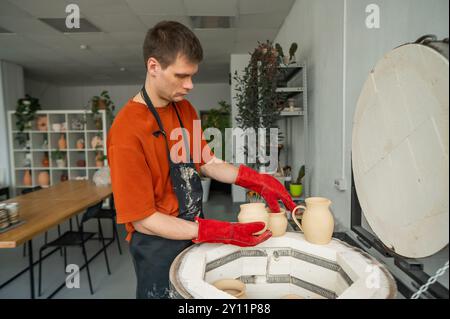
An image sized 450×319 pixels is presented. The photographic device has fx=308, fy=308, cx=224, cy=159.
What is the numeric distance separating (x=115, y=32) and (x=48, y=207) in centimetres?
293

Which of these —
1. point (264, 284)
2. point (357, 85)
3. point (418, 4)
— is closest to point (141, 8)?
point (357, 85)

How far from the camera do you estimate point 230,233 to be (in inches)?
41.9

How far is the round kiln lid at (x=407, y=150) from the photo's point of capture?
70 centimetres

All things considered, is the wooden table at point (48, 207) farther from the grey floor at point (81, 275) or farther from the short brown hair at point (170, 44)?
the short brown hair at point (170, 44)

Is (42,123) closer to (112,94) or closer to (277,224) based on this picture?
(112,94)

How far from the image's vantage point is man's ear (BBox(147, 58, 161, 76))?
112 cm

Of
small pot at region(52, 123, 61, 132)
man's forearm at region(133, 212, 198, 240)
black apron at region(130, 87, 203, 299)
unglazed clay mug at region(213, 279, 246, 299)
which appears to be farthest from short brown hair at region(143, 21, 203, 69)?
small pot at region(52, 123, 61, 132)

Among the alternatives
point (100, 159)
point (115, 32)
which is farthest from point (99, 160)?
point (115, 32)

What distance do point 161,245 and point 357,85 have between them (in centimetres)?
131

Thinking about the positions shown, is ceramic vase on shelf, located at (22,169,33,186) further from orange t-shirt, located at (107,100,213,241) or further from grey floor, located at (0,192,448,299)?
orange t-shirt, located at (107,100,213,241)

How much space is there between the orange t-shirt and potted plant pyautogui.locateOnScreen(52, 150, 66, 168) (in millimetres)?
5307
